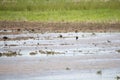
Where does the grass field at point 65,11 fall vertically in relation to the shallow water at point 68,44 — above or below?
above

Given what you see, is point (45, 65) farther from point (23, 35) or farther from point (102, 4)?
point (102, 4)

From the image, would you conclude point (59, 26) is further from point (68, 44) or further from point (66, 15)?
point (68, 44)

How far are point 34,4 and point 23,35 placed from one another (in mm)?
21461

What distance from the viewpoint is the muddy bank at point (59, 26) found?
116ft

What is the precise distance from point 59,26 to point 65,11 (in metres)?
10.1

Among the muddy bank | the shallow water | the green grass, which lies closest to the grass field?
the green grass

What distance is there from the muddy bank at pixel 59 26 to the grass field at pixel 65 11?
8.87 feet

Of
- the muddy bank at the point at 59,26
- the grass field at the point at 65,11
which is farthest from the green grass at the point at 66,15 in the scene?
the muddy bank at the point at 59,26

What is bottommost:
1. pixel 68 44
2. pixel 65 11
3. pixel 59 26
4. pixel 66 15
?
pixel 68 44

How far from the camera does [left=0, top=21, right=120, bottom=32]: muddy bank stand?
3550 cm

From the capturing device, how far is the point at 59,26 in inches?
1476

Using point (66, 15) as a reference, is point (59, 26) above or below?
below

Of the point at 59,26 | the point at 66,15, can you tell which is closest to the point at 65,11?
the point at 66,15

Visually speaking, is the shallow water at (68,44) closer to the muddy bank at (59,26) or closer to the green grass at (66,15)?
the muddy bank at (59,26)
